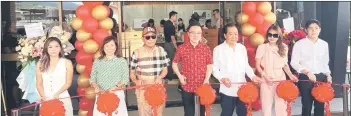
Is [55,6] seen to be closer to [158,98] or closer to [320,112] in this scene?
[158,98]

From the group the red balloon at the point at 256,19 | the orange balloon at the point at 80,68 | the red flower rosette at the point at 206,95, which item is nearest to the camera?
the red flower rosette at the point at 206,95

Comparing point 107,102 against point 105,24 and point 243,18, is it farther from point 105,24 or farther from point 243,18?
point 243,18

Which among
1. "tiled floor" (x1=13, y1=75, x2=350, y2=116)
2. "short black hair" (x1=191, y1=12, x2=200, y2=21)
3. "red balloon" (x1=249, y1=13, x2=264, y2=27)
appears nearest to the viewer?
"red balloon" (x1=249, y1=13, x2=264, y2=27)

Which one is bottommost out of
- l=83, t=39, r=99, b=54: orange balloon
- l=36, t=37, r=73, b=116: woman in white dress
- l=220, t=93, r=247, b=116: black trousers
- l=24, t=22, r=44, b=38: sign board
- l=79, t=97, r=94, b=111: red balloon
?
l=79, t=97, r=94, b=111: red balloon

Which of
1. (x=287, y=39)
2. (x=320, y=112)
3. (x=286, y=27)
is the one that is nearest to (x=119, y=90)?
(x=320, y=112)

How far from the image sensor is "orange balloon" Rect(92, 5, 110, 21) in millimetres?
4805

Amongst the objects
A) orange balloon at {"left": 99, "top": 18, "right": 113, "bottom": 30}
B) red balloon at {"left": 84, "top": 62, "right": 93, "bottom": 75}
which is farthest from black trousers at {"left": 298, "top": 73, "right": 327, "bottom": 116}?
red balloon at {"left": 84, "top": 62, "right": 93, "bottom": 75}

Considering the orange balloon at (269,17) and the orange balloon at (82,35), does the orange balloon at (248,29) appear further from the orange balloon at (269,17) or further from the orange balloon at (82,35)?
the orange balloon at (82,35)

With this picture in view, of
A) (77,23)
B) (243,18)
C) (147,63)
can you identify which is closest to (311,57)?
(243,18)

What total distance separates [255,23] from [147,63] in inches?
76.3

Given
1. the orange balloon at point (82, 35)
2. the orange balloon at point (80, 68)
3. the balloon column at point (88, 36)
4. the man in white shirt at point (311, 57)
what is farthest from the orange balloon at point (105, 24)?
the man in white shirt at point (311, 57)

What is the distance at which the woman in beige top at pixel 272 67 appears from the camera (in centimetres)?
402

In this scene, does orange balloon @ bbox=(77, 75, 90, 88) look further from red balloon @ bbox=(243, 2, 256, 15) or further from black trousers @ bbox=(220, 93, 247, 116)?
red balloon @ bbox=(243, 2, 256, 15)

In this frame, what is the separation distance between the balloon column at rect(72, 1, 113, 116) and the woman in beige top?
1843 millimetres
